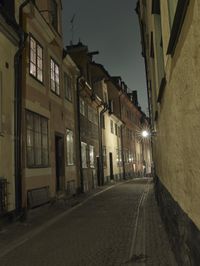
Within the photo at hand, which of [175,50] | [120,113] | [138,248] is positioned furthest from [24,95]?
[120,113]

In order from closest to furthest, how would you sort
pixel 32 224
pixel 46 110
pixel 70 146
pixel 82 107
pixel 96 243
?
pixel 96 243 < pixel 32 224 < pixel 46 110 < pixel 70 146 < pixel 82 107

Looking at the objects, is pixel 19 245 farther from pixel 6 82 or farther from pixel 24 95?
pixel 24 95

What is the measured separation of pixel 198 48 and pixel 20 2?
35.0ft

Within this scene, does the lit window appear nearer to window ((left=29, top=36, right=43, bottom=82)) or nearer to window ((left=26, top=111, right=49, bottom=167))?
window ((left=26, top=111, right=49, bottom=167))

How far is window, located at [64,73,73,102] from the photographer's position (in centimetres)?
1809

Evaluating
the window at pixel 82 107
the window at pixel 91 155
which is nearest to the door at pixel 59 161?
the window at pixel 82 107

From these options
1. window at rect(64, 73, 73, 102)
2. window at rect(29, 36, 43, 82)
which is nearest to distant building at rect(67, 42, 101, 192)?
window at rect(64, 73, 73, 102)

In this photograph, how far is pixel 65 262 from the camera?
6.09 meters

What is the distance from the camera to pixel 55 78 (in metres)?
16.1

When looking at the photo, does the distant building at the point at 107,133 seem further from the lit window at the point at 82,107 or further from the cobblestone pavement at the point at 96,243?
the cobblestone pavement at the point at 96,243

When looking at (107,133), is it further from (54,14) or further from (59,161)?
(54,14)

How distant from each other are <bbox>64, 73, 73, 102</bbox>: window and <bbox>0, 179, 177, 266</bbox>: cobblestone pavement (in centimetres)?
816

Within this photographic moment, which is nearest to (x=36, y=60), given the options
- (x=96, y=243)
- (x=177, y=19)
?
(x=96, y=243)

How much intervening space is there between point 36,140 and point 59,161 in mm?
3547
